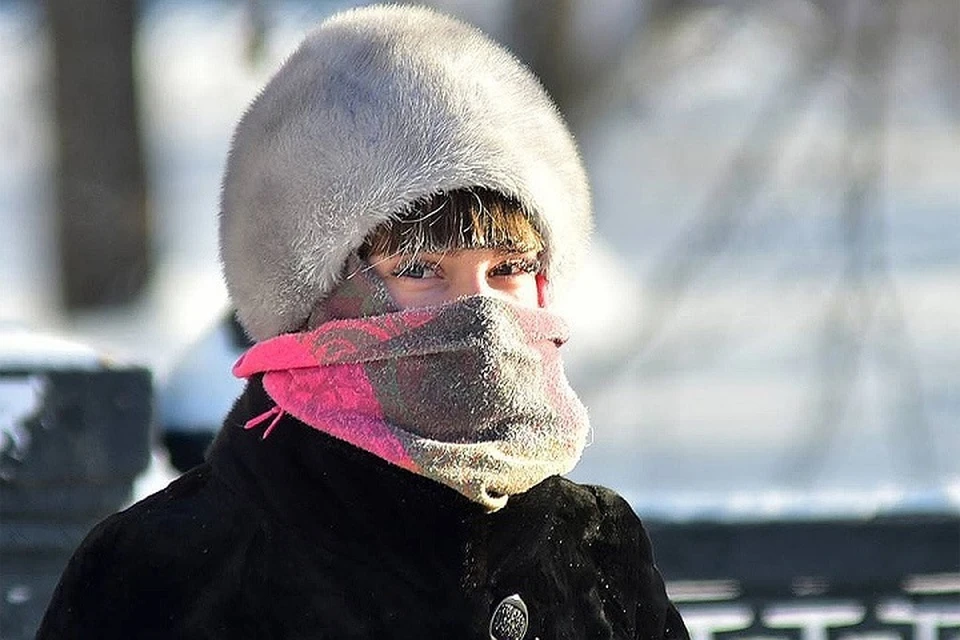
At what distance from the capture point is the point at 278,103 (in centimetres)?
207

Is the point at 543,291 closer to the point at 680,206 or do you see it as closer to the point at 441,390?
the point at 441,390

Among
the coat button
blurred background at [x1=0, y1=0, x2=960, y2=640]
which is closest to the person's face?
the coat button

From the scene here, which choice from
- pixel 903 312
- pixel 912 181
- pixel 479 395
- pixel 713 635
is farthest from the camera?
pixel 912 181

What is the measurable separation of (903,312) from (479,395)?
27.8ft

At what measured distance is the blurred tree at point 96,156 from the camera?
33.3ft

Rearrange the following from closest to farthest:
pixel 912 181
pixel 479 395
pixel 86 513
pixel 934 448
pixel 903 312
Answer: pixel 479 395
pixel 86 513
pixel 934 448
pixel 903 312
pixel 912 181

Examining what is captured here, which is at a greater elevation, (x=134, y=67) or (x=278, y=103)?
(x=134, y=67)

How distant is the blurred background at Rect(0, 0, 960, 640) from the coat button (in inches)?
168

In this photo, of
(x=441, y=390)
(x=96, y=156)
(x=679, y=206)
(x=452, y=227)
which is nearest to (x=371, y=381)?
(x=441, y=390)

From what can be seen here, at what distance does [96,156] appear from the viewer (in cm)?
1027

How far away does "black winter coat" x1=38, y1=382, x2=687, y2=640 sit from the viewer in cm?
201

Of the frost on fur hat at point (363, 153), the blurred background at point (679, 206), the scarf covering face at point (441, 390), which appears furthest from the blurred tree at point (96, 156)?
the scarf covering face at point (441, 390)

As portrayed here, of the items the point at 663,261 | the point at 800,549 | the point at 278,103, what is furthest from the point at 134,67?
the point at 278,103

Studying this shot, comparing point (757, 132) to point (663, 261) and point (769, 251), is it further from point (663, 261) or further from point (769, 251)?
point (663, 261)
